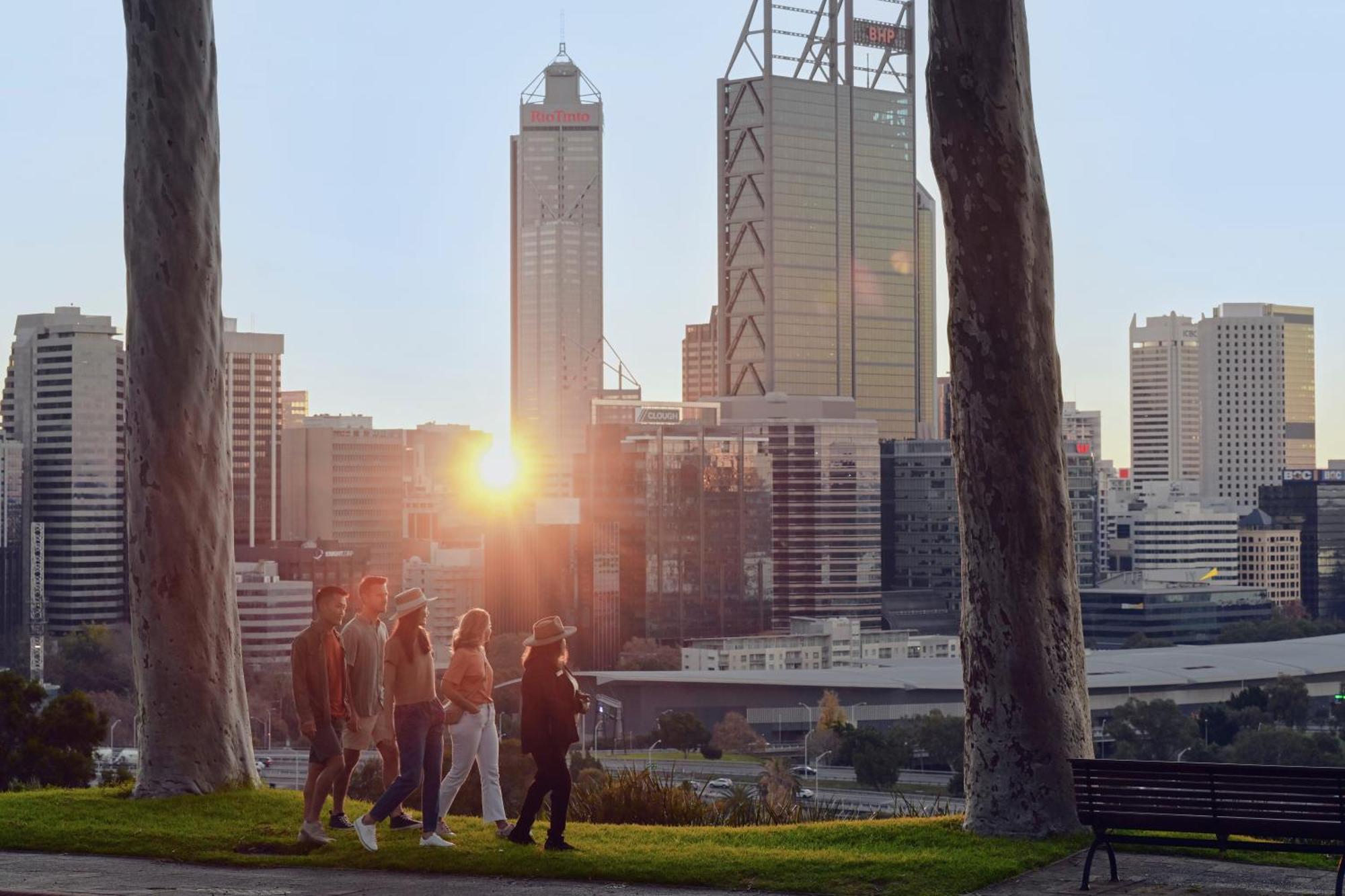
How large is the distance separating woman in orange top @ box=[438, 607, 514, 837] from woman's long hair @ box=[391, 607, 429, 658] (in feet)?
0.66

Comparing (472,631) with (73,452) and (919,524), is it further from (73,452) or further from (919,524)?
(919,524)

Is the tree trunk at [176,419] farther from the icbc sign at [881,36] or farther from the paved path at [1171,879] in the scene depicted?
the icbc sign at [881,36]

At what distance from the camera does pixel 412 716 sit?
1110cm

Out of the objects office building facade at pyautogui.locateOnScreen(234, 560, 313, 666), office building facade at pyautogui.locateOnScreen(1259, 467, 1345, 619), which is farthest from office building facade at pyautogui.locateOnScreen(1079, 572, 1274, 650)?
office building facade at pyautogui.locateOnScreen(234, 560, 313, 666)

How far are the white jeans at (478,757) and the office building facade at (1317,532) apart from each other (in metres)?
152

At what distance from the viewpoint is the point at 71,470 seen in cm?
12231

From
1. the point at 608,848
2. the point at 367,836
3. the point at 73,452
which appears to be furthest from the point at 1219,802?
the point at 73,452

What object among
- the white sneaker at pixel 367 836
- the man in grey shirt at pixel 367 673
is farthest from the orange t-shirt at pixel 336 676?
the white sneaker at pixel 367 836

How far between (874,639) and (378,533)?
4838cm

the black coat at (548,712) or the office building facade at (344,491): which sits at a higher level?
the office building facade at (344,491)

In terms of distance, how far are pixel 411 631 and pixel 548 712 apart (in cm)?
103

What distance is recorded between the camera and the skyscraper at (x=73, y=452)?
383ft

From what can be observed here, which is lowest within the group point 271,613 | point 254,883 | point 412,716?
point 271,613

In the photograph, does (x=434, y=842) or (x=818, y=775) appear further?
(x=818, y=775)
